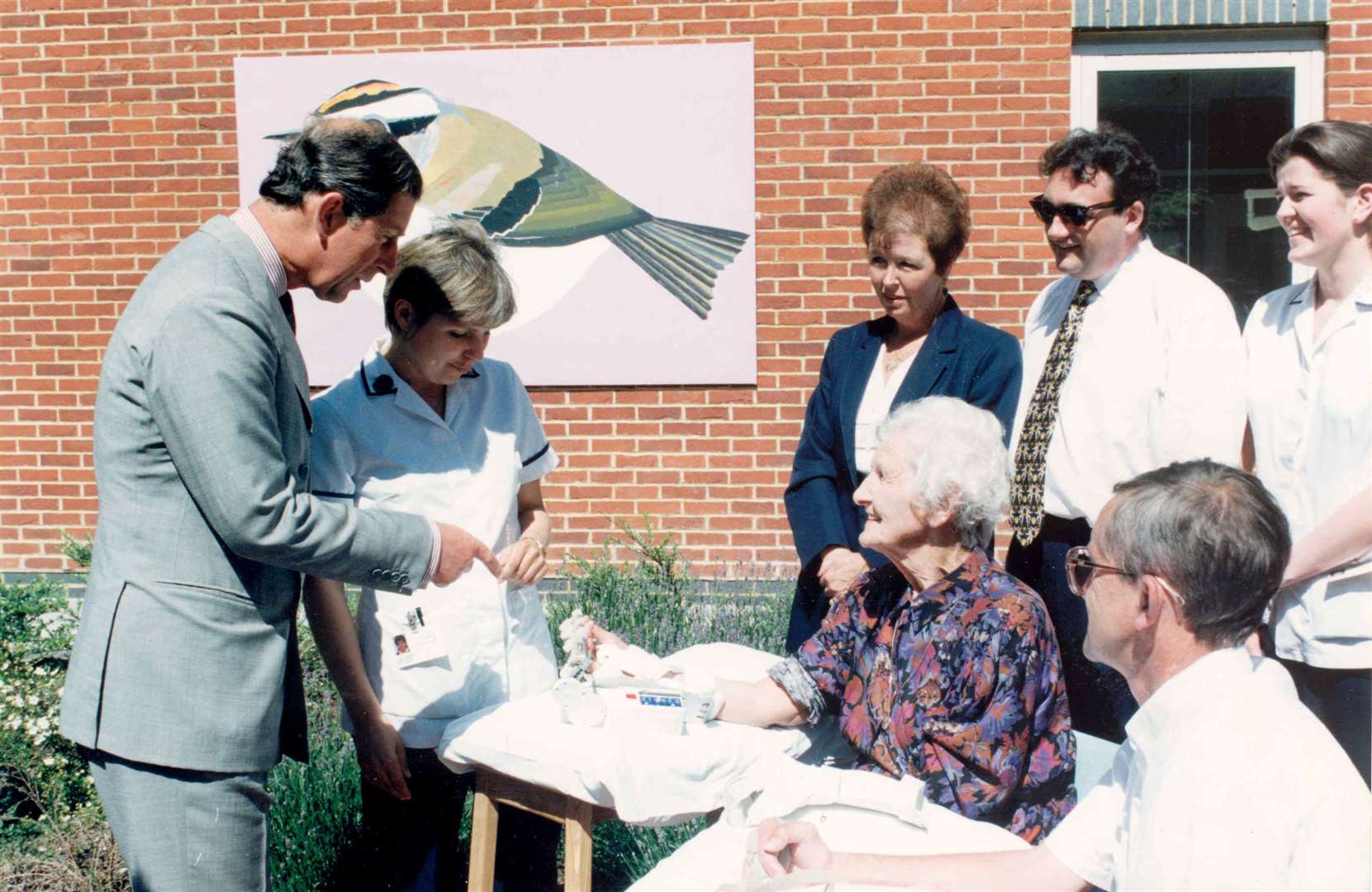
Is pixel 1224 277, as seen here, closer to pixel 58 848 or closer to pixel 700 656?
pixel 700 656

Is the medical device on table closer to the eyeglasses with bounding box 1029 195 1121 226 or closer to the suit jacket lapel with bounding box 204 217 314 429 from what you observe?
the suit jacket lapel with bounding box 204 217 314 429

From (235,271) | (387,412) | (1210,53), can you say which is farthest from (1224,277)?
(235,271)

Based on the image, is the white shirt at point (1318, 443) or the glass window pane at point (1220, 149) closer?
the white shirt at point (1318, 443)

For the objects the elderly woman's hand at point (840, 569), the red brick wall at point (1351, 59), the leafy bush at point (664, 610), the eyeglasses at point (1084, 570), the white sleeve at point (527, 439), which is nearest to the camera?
the eyeglasses at point (1084, 570)

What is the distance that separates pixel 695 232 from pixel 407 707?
166 inches

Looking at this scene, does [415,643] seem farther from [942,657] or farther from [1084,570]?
[1084,570]

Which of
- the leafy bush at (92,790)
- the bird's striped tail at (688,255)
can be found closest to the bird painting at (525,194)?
the bird's striped tail at (688,255)

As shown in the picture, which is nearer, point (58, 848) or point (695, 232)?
point (58, 848)

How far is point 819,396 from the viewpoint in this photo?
3.57 m

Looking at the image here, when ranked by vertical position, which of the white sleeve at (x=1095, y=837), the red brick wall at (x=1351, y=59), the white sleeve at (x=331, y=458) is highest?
the red brick wall at (x=1351, y=59)

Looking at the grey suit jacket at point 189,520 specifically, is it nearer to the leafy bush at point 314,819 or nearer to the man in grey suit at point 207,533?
the man in grey suit at point 207,533

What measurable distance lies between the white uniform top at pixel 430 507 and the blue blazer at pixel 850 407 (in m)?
0.89

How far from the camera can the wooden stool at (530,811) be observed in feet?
8.38

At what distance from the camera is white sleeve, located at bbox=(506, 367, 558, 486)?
9.56ft
